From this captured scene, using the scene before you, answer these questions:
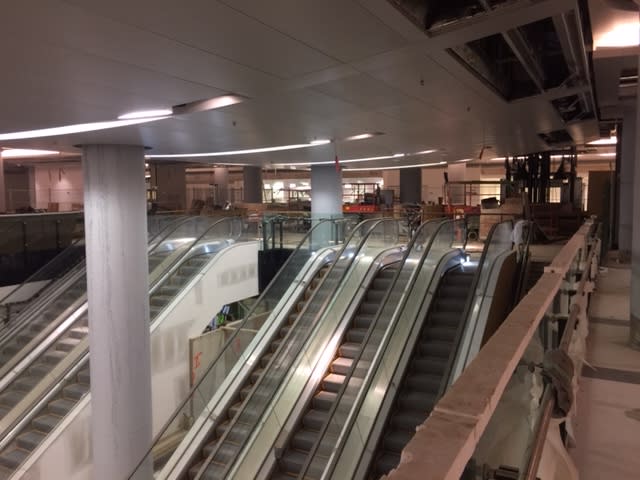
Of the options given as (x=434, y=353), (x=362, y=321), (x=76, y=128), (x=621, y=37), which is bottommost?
(x=434, y=353)

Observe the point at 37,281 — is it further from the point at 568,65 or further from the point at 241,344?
the point at 568,65

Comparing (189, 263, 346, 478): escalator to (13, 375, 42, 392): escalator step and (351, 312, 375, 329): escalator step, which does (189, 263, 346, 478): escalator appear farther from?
(13, 375, 42, 392): escalator step

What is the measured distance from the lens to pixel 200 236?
11.7 metres

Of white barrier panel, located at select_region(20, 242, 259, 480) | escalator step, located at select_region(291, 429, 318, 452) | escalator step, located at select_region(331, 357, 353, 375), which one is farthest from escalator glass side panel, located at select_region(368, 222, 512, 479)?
white barrier panel, located at select_region(20, 242, 259, 480)

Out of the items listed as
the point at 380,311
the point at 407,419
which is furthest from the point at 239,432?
the point at 380,311

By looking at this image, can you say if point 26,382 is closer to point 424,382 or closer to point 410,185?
point 424,382

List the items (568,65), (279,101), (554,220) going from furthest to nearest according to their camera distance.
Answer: (554,220) → (568,65) → (279,101)

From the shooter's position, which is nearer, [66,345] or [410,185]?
[66,345]

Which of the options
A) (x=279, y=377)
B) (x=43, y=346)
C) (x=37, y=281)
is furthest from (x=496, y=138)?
(x=37, y=281)

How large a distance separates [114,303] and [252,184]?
2062cm

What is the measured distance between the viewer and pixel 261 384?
7789 millimetres

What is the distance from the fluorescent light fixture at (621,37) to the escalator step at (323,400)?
5699mm

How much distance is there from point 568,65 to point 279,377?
5856 millimetres

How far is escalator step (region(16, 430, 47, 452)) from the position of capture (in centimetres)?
753
